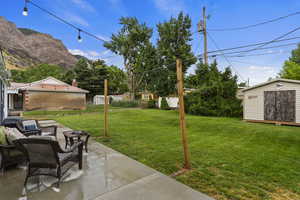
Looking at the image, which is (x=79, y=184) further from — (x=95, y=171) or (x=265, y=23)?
(x=265, y=23)

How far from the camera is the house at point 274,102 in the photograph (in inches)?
319

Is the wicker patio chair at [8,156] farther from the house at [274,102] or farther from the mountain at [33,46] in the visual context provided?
the mountain at [33,46]

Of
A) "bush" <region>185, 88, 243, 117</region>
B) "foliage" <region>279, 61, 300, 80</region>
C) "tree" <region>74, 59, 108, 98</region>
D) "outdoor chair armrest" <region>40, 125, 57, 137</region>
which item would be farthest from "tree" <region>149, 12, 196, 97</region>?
"outdoor chair armrest" <region>40, 125, 57, 137</region>

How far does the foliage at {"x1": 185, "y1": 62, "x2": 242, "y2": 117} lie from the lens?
1210 centimetres

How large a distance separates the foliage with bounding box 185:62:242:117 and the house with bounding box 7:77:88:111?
14.0 meters

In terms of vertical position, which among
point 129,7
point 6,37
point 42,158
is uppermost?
point 6,37

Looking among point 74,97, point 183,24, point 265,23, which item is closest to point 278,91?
point 265,23

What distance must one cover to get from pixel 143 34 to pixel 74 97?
14.3 meters

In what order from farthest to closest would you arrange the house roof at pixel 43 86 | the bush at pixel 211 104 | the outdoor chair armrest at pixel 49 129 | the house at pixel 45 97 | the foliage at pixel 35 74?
the foliage at pixel 35 74, the house roof at pixel 43 86, the house at pixel 45 97, the bush at pixel 211 104, the outdoor chair armrest at pixel 49 129

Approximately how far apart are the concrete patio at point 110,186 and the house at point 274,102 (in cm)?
906

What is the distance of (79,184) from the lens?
257 cm

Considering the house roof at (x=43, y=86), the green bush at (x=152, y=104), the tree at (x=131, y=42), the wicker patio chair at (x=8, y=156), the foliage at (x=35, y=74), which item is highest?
the tree at (x=131, y=42)

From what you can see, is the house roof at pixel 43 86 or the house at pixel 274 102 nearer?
the house at pixel 274 102

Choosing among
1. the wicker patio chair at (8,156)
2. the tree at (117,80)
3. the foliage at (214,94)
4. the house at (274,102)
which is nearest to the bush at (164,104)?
the foliage at (214,94)
